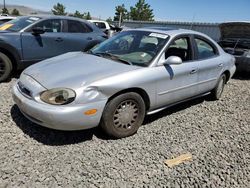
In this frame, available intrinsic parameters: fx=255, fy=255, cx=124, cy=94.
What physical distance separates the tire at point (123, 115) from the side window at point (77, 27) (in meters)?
3.94

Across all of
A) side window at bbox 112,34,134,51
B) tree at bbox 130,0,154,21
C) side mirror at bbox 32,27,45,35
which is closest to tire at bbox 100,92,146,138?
side window at bbox 112,34,134,51

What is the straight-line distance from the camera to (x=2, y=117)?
12.5ft

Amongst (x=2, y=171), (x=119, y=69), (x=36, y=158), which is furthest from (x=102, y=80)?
(x=2, y=171)

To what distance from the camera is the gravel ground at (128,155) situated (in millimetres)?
2717

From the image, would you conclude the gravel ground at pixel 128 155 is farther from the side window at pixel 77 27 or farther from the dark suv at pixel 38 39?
the side window at pixel 77 27

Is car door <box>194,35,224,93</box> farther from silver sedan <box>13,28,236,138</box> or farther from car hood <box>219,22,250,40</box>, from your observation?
car hood <box>219,22,250,40</box>

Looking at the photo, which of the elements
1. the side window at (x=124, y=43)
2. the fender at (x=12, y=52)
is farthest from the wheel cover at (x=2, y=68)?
the side window at (x=124, y=43)

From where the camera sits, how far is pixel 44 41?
6066mm

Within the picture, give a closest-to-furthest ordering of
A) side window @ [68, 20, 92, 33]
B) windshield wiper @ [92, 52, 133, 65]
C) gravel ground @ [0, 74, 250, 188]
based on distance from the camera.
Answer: gravel ground @ [0, 74, 250, 188]
windshield wiper @ [92, 52, 133, 65]
side window @ [68, 20, 92, 33]

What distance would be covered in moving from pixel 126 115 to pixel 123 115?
5 cm

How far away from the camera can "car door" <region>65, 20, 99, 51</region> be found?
6.57 metres

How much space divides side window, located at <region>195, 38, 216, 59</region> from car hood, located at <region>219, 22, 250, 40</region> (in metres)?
3.68

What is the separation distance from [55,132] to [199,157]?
6.44 ft

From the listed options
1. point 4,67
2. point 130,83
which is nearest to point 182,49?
point 130,83
